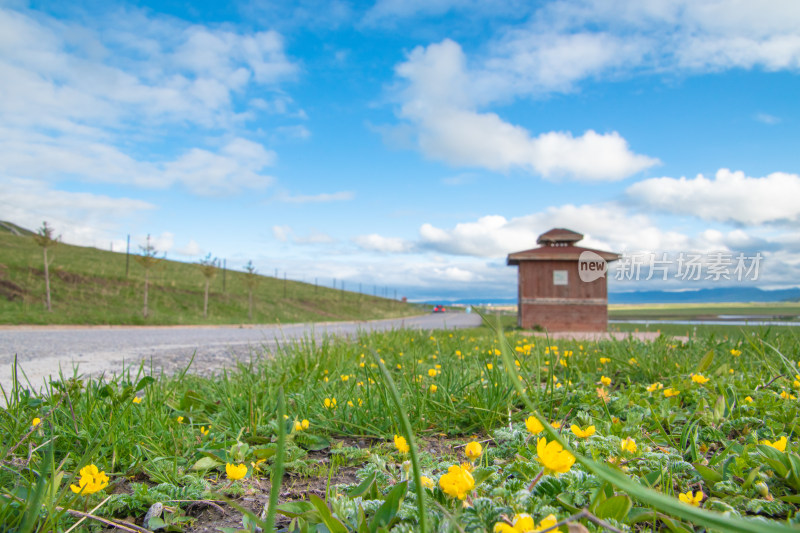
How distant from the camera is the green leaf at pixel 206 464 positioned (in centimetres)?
175

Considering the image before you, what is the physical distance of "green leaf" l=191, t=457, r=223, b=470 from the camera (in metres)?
1.75

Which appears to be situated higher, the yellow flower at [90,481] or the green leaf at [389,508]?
the green leaf at [389,508]

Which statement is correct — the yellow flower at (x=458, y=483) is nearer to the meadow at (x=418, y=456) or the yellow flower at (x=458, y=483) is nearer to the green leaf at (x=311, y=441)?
the meadow at (x=418, y=456)

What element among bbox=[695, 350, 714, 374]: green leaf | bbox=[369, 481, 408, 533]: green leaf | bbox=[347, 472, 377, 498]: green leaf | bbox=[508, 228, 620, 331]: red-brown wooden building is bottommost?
bbox=[347, 472, 377, 498]: green leaf

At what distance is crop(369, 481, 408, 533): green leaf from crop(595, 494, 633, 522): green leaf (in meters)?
0.46

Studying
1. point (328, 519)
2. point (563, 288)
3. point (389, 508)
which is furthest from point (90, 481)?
point (563, 288)

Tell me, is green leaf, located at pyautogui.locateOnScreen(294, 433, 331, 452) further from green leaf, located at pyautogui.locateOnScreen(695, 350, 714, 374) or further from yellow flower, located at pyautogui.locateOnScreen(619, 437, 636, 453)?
green leaf, located at pyautogui.locateOnScreen(695, 350, 714, 374)

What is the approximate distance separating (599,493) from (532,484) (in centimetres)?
15

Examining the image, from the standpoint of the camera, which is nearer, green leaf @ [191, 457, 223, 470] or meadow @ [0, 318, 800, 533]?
meadow @ [0, 318, 800, 533]

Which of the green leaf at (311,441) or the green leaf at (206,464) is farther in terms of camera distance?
the green leaf at (311,441)

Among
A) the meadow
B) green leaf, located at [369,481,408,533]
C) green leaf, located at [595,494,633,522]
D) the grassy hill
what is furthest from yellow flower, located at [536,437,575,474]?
the grassy hill

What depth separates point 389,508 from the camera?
45.2 inches

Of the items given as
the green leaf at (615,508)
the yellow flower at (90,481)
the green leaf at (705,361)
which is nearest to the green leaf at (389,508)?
the green leaf at (615,508)

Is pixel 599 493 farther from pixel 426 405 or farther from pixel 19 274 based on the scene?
pixel 19 274
